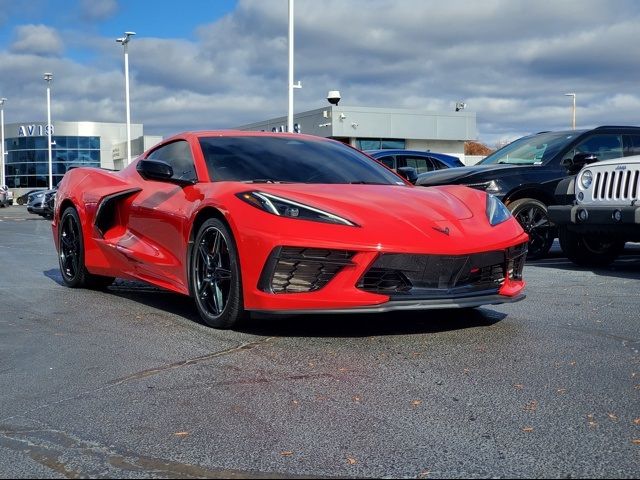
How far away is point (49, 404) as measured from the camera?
358 centimetres

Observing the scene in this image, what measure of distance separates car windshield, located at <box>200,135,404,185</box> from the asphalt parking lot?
97cm

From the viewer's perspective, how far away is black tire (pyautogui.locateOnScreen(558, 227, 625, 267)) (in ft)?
29.1

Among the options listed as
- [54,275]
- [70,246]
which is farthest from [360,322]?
[54,275]

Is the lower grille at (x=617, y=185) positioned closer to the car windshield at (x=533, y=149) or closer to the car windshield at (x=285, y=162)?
the car windshield at (x=533, y=149)

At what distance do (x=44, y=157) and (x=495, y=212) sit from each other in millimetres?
77706

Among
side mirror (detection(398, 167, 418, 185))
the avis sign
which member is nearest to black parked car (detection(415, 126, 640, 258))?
side mirror (detection(398, 167, 418, 185))

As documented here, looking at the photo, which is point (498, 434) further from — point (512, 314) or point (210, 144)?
point (210, 144)

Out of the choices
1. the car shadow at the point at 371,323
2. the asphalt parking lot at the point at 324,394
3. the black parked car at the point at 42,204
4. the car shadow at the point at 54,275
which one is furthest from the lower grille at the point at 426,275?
the black parked car at the point at 42,204

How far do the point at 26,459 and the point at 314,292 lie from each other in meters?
2.07

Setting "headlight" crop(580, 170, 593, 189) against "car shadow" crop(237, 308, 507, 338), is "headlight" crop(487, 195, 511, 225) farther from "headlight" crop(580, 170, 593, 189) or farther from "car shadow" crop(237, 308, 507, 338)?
"headlight" crop(580, 170, 593, 189)

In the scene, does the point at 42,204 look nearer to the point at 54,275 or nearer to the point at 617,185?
the point at 54,275

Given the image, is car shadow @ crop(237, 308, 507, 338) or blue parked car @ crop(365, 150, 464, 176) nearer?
car shadow @ crop(237, 308, 507, 338)

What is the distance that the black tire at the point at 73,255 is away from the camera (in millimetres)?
7148

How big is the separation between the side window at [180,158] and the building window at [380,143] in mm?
37225
